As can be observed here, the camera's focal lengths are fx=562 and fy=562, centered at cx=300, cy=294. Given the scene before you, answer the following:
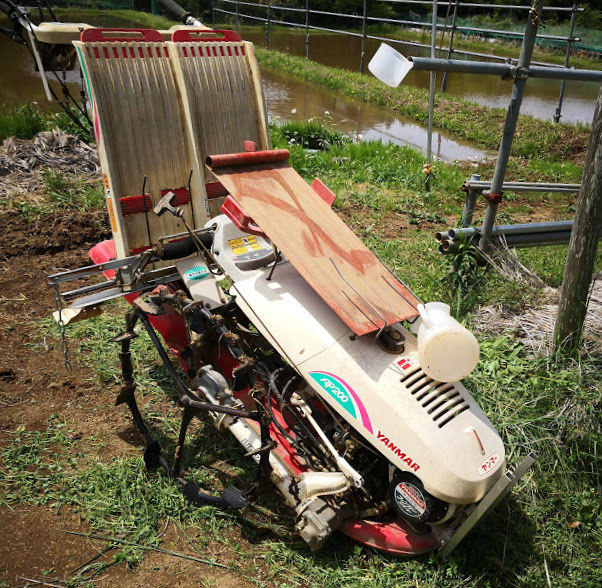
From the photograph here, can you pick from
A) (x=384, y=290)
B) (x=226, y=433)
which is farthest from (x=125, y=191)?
(x=384, y=290)

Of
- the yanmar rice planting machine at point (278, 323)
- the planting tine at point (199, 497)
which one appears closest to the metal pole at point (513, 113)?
the yanmar rice planting machine at point (278, 323)

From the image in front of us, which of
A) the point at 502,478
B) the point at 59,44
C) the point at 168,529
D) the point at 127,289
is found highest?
the point at 59,44

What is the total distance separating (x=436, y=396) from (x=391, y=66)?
201cm

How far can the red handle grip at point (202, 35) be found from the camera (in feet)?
13.8

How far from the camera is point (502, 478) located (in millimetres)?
2498

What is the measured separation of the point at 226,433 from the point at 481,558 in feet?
5.56

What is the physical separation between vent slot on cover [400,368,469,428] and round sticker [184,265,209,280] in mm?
1559

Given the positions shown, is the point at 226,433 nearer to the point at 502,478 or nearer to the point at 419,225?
the point at 502,478

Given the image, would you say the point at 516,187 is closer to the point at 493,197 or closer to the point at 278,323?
the point at 493,197

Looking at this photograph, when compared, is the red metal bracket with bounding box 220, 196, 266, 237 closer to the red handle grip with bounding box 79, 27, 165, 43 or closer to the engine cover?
the engine cover

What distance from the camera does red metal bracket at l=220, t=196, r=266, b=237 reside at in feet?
10.8

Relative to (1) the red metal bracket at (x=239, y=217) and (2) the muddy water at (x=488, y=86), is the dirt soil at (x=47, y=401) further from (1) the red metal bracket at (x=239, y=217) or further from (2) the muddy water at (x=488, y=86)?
(2) the muddy water at (x=488, y=86)

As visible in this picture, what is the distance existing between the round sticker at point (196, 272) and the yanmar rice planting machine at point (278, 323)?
24 millimetres

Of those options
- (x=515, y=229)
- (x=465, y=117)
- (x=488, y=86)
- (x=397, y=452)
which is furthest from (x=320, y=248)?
(x=488, y=86)
